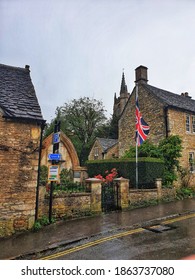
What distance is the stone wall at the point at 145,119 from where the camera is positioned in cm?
1700

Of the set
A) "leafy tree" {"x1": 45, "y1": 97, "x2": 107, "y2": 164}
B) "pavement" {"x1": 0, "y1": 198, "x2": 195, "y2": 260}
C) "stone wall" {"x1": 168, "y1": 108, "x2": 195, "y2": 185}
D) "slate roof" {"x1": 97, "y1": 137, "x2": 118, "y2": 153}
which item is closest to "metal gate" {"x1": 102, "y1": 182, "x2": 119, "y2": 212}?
"pavement" {"x1": 0, "y1": 198, "x2": 195, "y2": 260}

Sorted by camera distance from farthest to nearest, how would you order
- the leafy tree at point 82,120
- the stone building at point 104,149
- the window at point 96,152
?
the leafy tree at point 82,120 < the window at point 96,152 < the stone building at point 104,149

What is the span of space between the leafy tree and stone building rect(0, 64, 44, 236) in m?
28.6

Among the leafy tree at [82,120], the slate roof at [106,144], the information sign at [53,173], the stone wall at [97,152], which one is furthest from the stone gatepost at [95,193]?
the leafy tree at [82,120]

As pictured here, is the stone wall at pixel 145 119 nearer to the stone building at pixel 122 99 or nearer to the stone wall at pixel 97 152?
the stone wall at pixel 97 152

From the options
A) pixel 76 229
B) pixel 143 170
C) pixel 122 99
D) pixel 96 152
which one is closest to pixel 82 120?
pixel 96 152

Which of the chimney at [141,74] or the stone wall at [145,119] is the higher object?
the chimney at [141,74]

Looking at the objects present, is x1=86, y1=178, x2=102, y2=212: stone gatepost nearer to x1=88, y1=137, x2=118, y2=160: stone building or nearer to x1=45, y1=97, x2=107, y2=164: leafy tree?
x1=88, y1=137, x2=118, y2=160: stone building

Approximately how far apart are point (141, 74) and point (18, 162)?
16.8 metres

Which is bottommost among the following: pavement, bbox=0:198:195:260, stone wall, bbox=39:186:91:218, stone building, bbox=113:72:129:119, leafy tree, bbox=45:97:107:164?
pavement, bbox=0:198:195:260

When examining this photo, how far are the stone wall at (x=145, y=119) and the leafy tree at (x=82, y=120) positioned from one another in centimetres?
1619

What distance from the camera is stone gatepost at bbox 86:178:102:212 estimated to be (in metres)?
9.17
